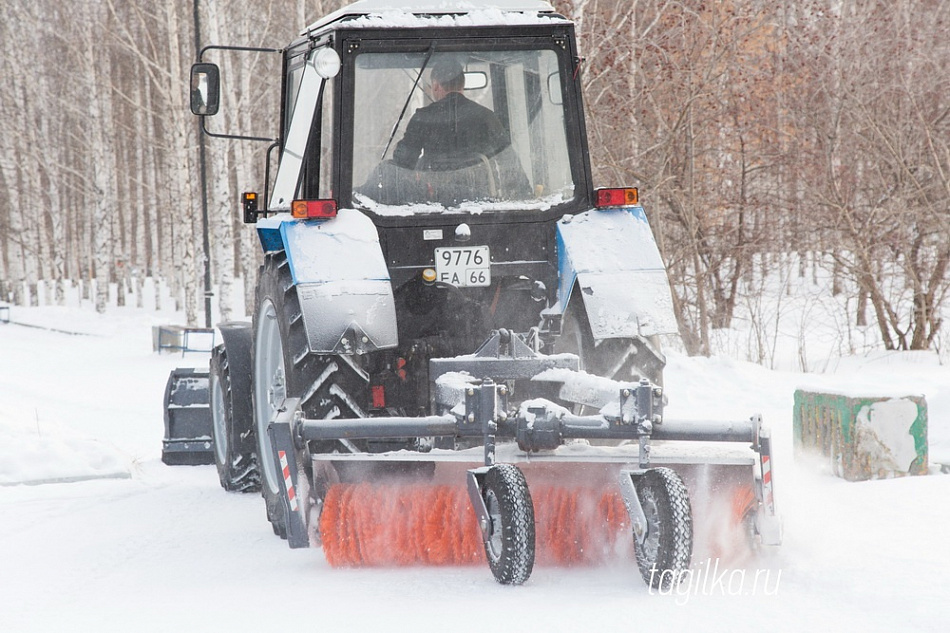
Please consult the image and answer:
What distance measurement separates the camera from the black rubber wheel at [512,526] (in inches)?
151

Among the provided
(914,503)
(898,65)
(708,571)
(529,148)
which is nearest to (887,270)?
(898,65)

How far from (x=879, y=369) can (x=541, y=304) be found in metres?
8.15

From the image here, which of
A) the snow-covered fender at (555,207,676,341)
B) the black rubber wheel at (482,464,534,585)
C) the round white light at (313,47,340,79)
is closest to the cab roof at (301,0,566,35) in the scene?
the round white light at (313,47,340,79)

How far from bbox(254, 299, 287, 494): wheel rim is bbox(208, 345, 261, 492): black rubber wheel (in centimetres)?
36

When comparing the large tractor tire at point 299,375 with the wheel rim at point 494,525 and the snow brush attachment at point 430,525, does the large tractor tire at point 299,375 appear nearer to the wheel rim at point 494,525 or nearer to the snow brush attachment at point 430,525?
the snow brush attachment at point 430,525

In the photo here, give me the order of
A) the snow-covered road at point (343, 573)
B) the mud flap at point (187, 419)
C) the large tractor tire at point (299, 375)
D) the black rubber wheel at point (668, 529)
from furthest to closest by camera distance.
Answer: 1. the mud flap at point (187, 419)
2. the large tractor tire at point (299, 375)
3. the black rubber wheel at point (668, 529)
4. the snow-covered road at point (343, 573)

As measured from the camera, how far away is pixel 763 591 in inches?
148

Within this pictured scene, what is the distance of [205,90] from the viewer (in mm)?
5441

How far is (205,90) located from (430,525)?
252 cm

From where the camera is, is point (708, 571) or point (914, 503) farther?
point (914, 503)

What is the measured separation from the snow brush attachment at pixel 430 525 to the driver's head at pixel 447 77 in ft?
5.92

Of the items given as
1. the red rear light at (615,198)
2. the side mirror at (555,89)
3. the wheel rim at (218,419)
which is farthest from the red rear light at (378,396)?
the wheel rim at (218,419)

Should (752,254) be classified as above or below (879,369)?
above

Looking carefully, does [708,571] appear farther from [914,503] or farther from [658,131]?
[658,131]
